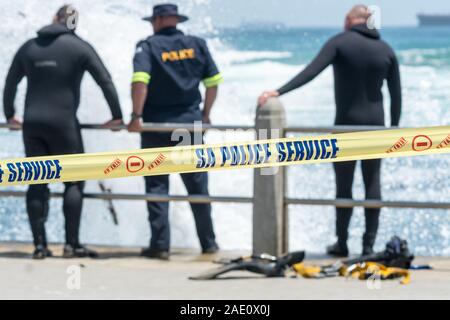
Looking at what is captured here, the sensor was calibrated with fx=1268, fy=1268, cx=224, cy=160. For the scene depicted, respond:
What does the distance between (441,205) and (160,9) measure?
2.32 metres

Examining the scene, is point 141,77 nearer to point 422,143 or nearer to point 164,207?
point 164,207

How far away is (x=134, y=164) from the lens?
7793mm

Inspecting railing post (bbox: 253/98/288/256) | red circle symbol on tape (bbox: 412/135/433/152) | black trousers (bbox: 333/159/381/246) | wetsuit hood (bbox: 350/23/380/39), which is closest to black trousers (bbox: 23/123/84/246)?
railing post (bbox: 253/98/288/256)

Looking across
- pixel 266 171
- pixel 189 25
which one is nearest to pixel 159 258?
pixel 266 171

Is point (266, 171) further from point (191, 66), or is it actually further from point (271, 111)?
point (191, 66)

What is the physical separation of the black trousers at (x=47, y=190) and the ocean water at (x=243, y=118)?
248 inches

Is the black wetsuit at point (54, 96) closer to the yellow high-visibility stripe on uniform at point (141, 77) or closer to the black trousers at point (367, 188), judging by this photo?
the yellow high-visibility stripe on uniform at point (141, 77)

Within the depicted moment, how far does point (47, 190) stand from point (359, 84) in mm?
2229

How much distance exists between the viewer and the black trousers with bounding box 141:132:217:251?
28.2 feet

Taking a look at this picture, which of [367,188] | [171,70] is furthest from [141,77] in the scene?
[367,188]

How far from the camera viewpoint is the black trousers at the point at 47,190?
8477 mm

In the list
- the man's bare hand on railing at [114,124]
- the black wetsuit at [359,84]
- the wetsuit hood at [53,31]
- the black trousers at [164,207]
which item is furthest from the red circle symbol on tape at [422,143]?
the wetsuit hood at [53,31]

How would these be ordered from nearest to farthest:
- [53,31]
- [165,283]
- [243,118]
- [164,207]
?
[165,283] → [53,31] → [164,207] → [243,118]

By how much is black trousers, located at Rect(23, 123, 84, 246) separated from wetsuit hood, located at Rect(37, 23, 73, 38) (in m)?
0.61
